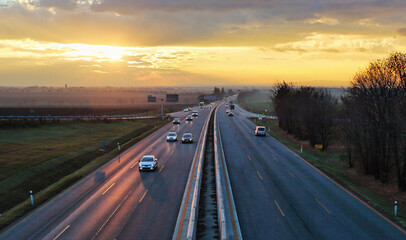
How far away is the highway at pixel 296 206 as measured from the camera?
15531mm

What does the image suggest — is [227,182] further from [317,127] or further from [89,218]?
[317,127]

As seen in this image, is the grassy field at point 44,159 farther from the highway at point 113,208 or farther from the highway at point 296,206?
the highway at point 296,206

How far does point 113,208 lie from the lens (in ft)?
61.3

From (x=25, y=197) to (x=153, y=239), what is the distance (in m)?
14.8

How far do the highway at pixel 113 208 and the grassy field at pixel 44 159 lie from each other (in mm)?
1840

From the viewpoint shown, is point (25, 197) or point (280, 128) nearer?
point (25, 197)

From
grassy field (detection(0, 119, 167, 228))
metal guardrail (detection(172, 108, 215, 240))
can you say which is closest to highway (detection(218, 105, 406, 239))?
metal guardrail (detection(172, 108, 215, 240))

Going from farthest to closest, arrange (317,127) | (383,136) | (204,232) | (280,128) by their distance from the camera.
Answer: (280,128) < (317,127) < (383,136) < (204,232)

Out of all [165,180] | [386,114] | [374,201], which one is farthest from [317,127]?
[165,180]

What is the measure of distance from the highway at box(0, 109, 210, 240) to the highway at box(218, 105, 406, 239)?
14.8ft

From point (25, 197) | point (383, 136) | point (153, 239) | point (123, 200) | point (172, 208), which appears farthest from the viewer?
point (383, 136)

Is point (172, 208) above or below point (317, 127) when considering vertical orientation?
below

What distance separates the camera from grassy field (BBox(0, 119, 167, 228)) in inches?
920

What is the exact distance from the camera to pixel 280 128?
74.3 meters
